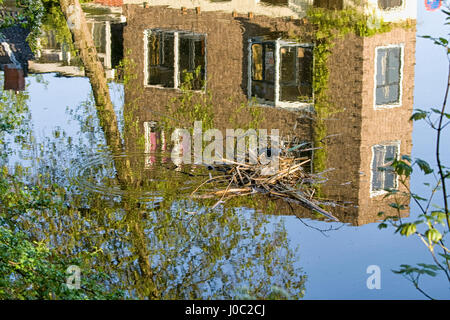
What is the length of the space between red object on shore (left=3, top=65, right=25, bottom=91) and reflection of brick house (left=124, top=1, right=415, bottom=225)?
3197mm

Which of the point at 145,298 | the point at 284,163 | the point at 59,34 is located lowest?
the point at 145,298

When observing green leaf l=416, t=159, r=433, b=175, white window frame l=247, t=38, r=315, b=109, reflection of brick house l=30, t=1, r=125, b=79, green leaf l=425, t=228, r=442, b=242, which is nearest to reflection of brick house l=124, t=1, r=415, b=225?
white window frame l=247, t=38, r=315, b=109

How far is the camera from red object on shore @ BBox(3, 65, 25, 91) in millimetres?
21862

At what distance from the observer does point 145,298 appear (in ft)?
30.5

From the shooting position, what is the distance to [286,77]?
23219 millimetres

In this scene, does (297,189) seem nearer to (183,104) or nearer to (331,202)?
(331,202)

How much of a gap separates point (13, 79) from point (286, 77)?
7906mm

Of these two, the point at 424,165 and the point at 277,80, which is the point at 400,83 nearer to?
the point at 277,80

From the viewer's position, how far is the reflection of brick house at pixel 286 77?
16.0 m

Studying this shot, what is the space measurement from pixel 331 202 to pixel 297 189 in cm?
59

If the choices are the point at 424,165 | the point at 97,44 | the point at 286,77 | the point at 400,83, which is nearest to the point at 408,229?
the point at 424,165

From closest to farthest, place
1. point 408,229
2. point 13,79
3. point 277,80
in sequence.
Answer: point 408,229, point 277,80, point 13,79

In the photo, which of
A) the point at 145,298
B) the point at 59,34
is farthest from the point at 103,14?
the point at 145,298

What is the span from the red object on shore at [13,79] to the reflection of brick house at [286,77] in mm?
3197
